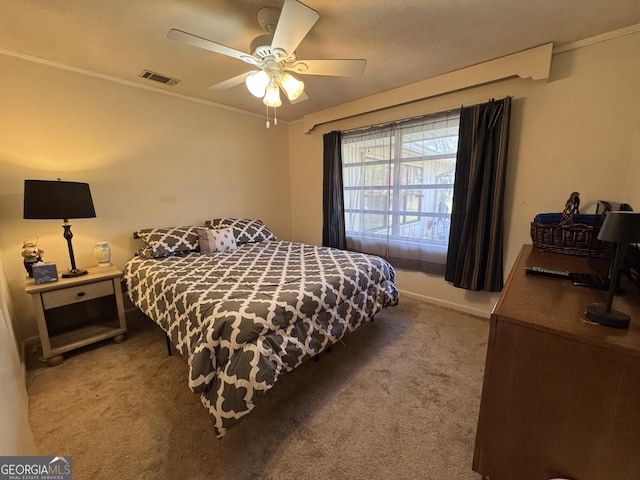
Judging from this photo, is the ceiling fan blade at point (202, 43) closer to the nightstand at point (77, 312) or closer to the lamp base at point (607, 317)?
the nightstand at point (77, 312)

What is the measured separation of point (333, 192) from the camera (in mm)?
3496

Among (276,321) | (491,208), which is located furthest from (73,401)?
(491,208)

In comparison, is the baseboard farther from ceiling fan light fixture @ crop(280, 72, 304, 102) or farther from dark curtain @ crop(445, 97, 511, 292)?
ceiling fan light fixture @ crop(280, 72, 304, 102)

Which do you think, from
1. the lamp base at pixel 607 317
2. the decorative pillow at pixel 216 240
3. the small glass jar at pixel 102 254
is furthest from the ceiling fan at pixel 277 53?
the small glass jar at pixel 102 254

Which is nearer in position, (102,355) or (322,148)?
(102,355)

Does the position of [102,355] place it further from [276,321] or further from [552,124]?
[552,124]

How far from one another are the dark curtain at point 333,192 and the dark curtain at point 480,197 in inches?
54.5

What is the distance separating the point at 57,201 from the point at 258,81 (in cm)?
173

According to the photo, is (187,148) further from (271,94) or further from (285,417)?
(285,417)

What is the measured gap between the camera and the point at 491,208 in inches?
94.5

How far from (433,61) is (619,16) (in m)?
1.11

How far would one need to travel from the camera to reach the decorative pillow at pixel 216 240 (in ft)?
8.79

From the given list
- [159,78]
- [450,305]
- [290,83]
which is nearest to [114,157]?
[159,78]

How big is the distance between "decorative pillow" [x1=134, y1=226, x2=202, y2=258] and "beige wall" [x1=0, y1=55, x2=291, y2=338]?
0.28 m
